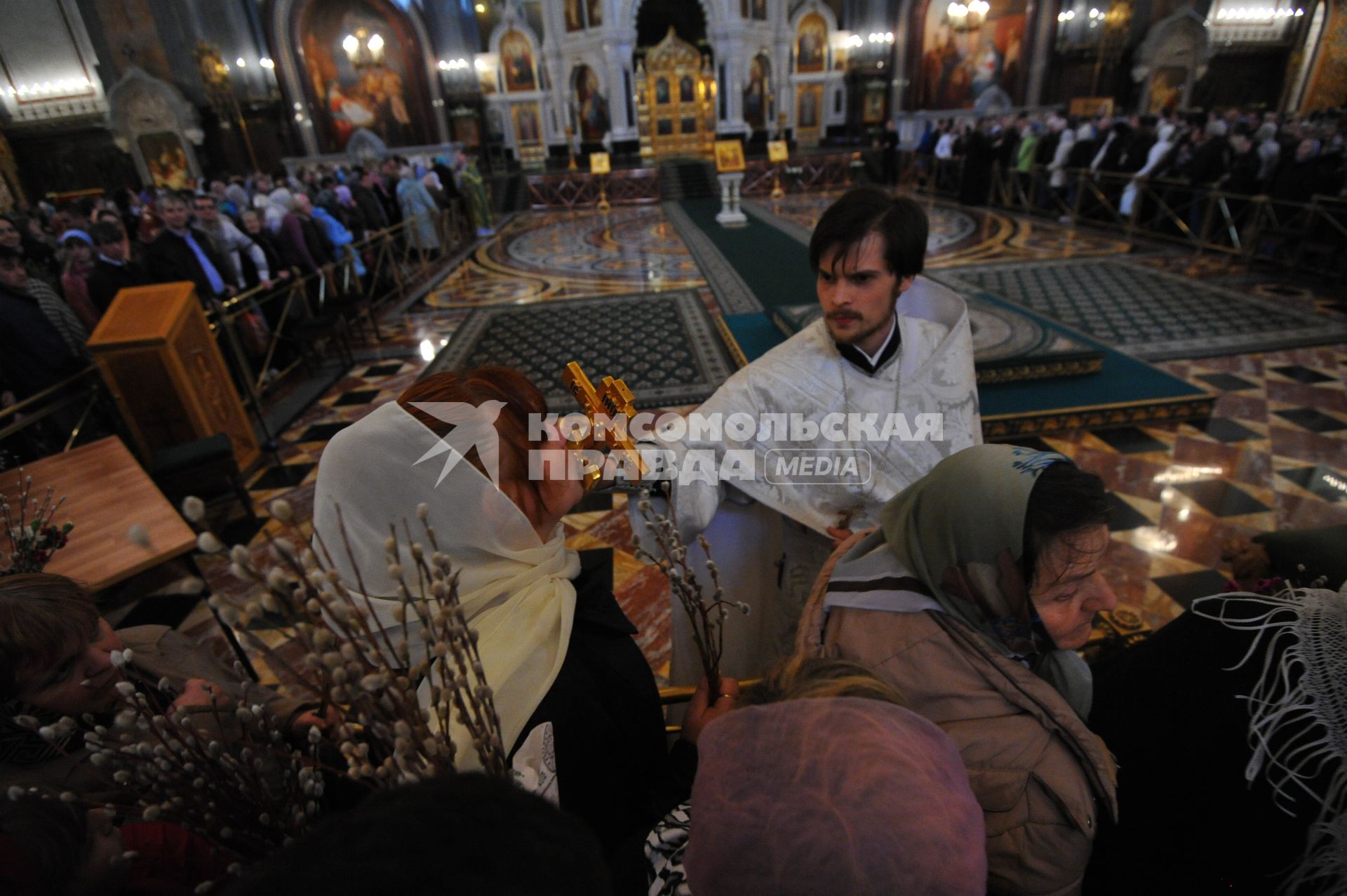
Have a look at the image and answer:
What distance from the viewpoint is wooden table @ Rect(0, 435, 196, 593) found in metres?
1.99

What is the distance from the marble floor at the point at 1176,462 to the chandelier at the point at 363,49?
58.3 feet

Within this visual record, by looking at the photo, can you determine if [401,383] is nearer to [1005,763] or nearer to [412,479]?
[412,479]

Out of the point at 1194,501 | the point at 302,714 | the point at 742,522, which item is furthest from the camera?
the point at 1194,501

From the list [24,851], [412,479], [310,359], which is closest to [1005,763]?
[412,479]

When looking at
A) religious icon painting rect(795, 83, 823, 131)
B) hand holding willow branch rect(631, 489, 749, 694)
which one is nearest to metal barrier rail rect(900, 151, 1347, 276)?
hand holding willow branch rect(631, 489, 749, 694)

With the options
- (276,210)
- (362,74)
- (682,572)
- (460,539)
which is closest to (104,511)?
(460,539)

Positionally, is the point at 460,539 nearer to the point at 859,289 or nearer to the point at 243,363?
the point at 859,289

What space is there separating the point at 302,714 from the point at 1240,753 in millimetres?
1634

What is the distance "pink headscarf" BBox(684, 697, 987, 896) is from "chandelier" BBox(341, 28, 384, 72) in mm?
25753

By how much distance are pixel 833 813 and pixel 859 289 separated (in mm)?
1305

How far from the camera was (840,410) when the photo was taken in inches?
68.1

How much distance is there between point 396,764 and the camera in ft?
2.12

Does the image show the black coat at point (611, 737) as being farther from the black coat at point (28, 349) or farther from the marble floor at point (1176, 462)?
the black coat at point (28, 349)

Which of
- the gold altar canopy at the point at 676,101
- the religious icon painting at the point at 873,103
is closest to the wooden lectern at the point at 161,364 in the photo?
Answer: the gold altar canopy at the point at 676,101
